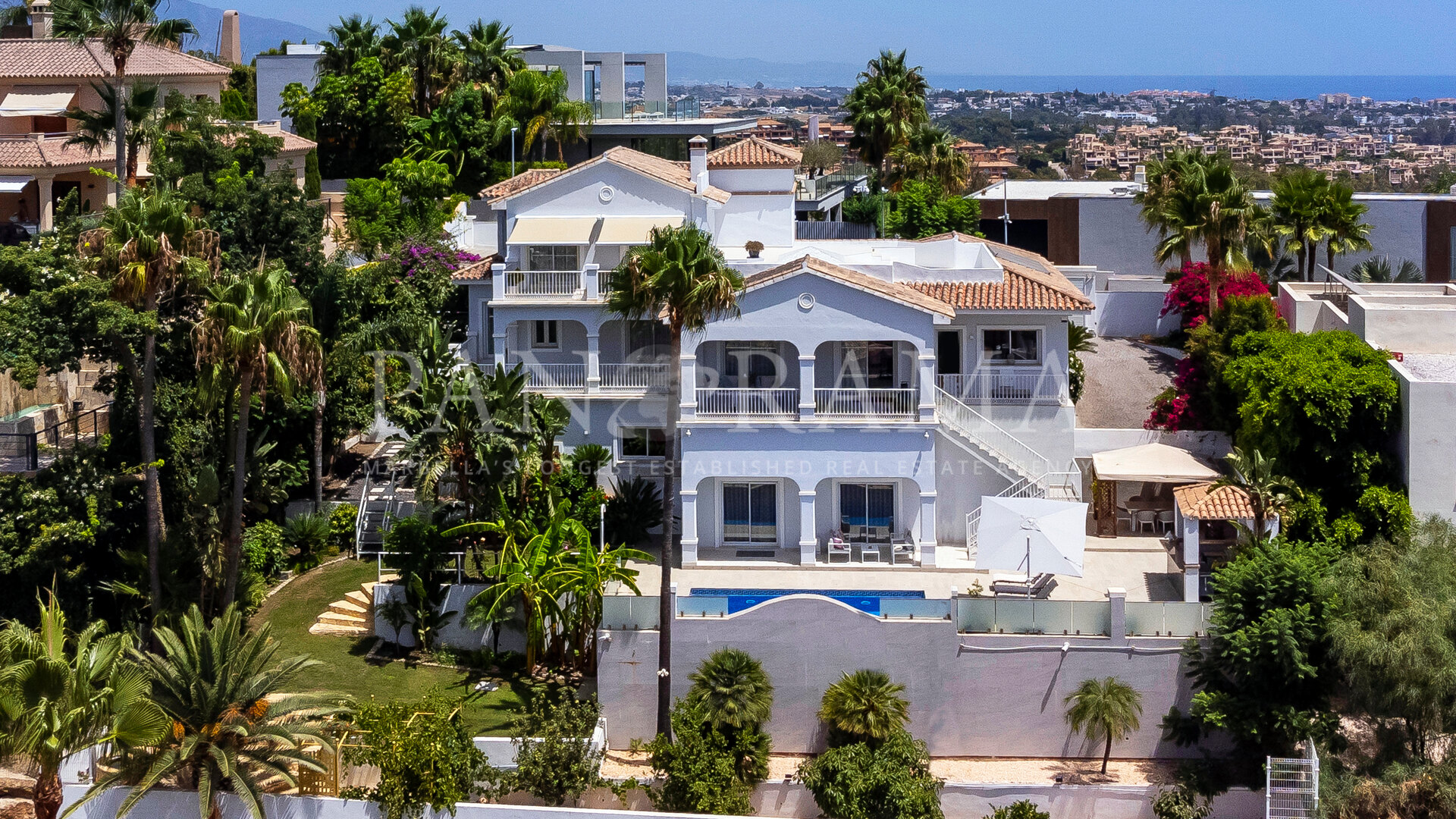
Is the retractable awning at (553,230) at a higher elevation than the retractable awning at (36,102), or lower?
lower

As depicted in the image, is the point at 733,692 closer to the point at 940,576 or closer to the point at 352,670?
the point at 940,576

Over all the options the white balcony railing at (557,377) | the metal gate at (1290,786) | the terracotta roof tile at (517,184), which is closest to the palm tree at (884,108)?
the terracotta roof tile at (517,184)

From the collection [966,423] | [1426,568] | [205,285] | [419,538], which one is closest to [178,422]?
[205,285]

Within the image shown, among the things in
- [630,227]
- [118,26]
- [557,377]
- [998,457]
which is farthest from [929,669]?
[118,26]

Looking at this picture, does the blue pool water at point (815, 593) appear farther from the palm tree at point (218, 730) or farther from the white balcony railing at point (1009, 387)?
the palm tree at point (218, 730)

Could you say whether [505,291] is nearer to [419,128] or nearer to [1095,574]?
[1095,574]

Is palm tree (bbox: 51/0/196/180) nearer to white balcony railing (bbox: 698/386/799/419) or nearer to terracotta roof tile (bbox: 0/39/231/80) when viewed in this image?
terracotta roof tile (bbox: 0/39/231/80)
